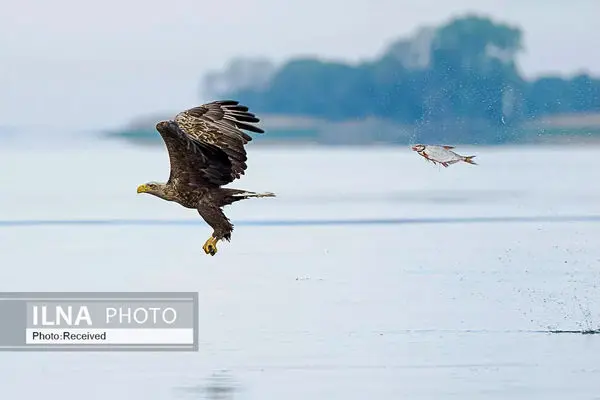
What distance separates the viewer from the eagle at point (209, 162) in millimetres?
13617

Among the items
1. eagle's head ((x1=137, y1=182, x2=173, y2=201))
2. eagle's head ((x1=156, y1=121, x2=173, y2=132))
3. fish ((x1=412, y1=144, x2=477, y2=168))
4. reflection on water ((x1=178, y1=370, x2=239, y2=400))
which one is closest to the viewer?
reflection on water ((x1=178, y1=370, x2=239, y2=400))

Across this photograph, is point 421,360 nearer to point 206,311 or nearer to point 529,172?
point 206,311

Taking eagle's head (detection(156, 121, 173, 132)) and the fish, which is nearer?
eagle's head (detection(156, 121, 173, 132))

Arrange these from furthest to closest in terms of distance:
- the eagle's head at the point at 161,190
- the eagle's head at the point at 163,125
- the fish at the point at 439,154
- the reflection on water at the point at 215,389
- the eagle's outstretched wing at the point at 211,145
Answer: the eagle's head at the point at 161,190 → the eagle's outstretched wing at the point at 211,145 → the fish at the point at 439,154 → the eagle's head at the point at 163,125 → the reflection on water at the point at 215,389

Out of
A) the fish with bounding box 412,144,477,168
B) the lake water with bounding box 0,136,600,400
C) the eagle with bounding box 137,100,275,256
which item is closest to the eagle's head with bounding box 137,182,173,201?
the eagle with bounding box 137,100,275,256

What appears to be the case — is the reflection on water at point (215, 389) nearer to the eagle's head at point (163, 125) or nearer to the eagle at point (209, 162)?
the eagle's head at point (163, 125)

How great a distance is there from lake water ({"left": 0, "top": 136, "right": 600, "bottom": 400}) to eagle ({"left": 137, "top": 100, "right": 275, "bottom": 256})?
2.78 ft

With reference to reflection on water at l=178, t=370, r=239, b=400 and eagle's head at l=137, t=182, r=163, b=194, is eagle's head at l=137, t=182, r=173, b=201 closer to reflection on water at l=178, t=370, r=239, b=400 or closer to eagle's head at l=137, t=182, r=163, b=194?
eagle's head at l=137, t=182, r=163, b=194

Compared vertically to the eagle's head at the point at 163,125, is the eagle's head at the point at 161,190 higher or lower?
lower

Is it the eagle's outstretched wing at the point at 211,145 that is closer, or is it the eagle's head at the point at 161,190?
the eagle's outstretched wing at the point at 211,145

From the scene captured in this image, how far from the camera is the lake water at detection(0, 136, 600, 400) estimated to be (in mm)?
11625

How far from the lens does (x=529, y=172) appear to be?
116 feet

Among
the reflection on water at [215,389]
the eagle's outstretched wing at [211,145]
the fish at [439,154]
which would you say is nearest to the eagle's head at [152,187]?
the eagle's outstretched wing at [211,145]

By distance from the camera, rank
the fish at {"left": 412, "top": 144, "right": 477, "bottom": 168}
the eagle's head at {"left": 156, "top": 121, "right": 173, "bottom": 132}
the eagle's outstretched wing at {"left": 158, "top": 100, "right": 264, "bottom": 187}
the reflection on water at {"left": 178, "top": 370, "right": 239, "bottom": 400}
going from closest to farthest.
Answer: the reflection on water at {"left": 178, "top": 370, "right": 239, "bottom": 400}
the eagle's head at {"left": 156, "top": 121, "right": 173, "bottom": 132}
the fish at {"left": 412, "top": 144, "right": 477, "bottom": 168}
the eagle's outstretched wing at {"left": 158, "top": 100, "right": 264, "bottom": 187}
